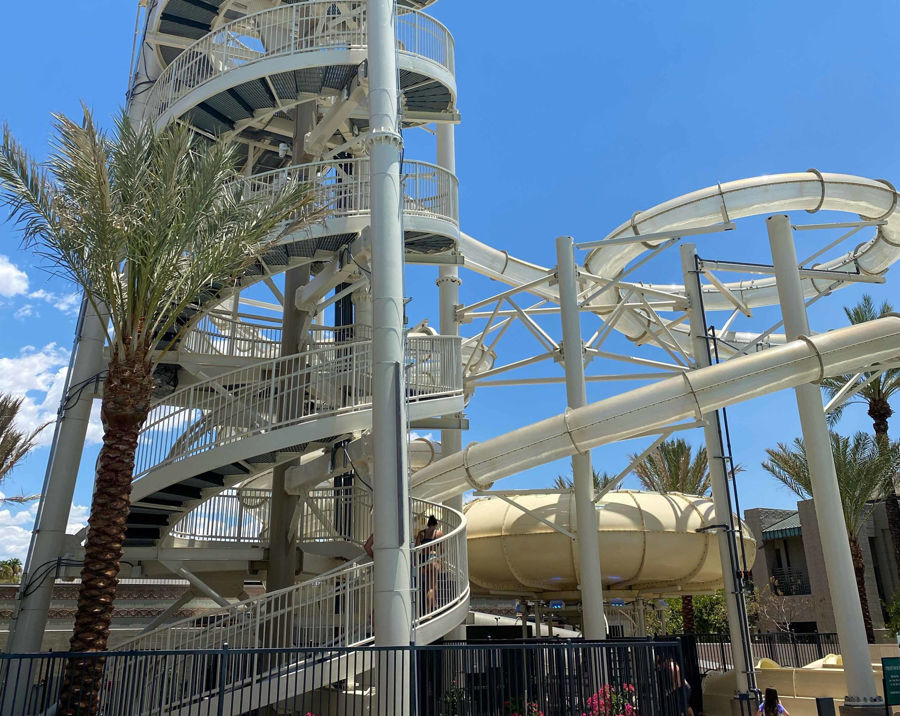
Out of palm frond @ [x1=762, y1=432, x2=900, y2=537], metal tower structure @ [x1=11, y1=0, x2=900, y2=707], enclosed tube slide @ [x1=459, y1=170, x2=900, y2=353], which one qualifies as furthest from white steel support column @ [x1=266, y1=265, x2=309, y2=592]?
palm frond @ [x1=762, y1=432, x2=900, y2=537]

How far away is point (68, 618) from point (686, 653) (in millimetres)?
17393

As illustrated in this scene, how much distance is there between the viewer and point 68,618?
77.3 ft

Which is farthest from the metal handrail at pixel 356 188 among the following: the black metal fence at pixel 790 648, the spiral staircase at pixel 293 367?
the black metal fence at pixel 790 648

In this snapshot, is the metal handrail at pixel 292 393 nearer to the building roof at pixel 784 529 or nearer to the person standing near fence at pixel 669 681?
the person standing near fence at pixel 669 681

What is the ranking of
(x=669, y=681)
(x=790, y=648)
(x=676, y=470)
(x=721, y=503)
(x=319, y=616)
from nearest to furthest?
(x=669, y=681) < (x=319, y=616) < (x=721, y=503) < (x=790, y=648) < (x=676, y=470)

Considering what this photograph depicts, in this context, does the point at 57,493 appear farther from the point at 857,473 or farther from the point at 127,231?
the point at 857,473

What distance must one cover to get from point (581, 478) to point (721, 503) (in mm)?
3003

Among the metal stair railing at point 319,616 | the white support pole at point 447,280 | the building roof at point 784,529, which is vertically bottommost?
the metal stair railing at point 319,616

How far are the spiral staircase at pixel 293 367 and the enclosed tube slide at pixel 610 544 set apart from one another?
3.87m

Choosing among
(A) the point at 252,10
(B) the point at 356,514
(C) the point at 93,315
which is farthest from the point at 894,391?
(C) the point at 93,315

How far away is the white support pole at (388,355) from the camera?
30.8ft

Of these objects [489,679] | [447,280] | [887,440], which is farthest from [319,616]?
[887,440]

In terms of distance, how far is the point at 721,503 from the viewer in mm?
16422

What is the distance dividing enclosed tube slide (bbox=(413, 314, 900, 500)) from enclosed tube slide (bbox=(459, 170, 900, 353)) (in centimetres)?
451
